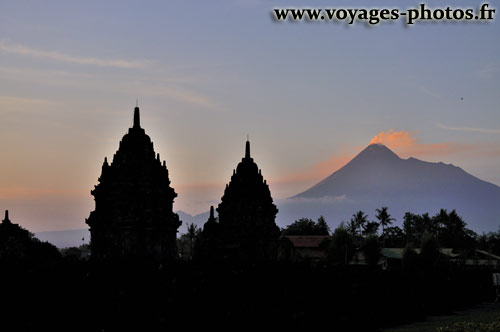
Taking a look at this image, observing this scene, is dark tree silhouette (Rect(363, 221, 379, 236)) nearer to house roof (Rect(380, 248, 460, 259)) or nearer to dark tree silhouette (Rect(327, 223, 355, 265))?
house roof (Rect(380, 248, 460, 259))

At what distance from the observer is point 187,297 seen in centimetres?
2950

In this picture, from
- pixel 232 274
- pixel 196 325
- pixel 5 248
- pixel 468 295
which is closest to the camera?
pixel 196 325

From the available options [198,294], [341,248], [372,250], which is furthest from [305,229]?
[198,294]

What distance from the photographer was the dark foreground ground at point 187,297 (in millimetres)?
25656

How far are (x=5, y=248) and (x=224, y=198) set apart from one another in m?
24.1

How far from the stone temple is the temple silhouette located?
9.83 metres

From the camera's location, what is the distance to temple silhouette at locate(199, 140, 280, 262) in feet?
217

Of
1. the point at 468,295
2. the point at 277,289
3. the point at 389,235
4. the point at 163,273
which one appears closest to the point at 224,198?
the point at 468,295

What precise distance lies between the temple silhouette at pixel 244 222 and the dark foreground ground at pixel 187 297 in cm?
2290

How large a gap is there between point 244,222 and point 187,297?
3779 cm

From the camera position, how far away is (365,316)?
1563 inches

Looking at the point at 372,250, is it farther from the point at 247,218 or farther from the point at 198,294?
the point at 198,294

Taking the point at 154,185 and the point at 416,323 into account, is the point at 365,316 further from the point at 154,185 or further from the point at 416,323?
the point at 154,185

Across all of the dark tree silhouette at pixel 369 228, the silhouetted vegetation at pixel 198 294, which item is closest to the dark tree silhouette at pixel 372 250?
the dark tree silhouette at pixel 369 228
